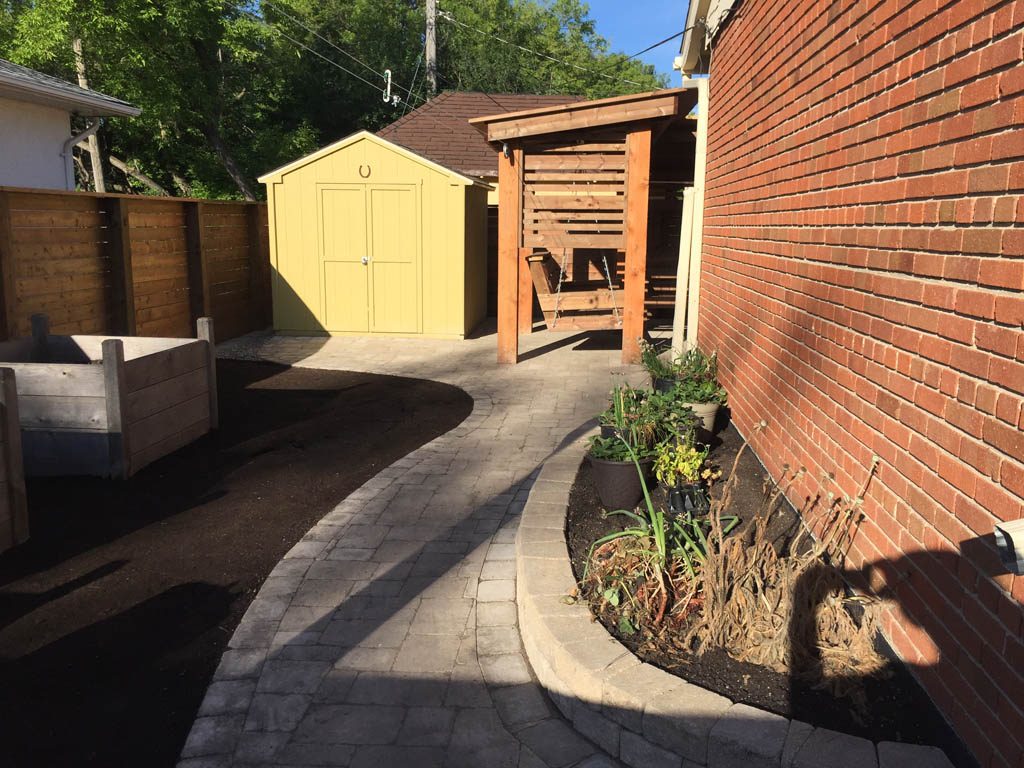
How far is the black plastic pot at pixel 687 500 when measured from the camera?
4.52 m

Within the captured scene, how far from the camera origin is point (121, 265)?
32.5ft

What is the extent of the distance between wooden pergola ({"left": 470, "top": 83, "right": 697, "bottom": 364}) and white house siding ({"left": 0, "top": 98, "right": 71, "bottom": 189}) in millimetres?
7227

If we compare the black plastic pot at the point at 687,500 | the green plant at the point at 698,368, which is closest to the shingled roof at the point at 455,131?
the green plant at the point at 698,368

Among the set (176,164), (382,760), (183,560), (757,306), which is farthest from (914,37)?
(176,164)

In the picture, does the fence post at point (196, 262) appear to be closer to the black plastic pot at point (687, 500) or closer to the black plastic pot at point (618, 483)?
the black plastic pot at point (618, 483)

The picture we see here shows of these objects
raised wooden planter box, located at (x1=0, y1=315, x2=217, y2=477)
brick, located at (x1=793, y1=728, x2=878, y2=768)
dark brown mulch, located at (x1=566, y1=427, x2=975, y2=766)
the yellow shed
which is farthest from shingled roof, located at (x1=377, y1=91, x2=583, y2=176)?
brick, located at (x1=793, y1=728, x2=878, y2=768)

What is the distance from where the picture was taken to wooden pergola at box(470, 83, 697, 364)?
10094 mm

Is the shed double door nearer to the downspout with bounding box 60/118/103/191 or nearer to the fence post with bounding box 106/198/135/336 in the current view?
the fence post with bounding box 106/198/135/336

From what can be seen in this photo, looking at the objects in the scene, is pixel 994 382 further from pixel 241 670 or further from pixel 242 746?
pixel 241 670

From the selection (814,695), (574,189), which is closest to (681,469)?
(814,695)

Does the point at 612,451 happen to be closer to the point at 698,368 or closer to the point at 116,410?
the point at 698,368

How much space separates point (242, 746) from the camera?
2.97m

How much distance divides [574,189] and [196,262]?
17.9ft

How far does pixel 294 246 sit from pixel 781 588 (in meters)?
11.6
